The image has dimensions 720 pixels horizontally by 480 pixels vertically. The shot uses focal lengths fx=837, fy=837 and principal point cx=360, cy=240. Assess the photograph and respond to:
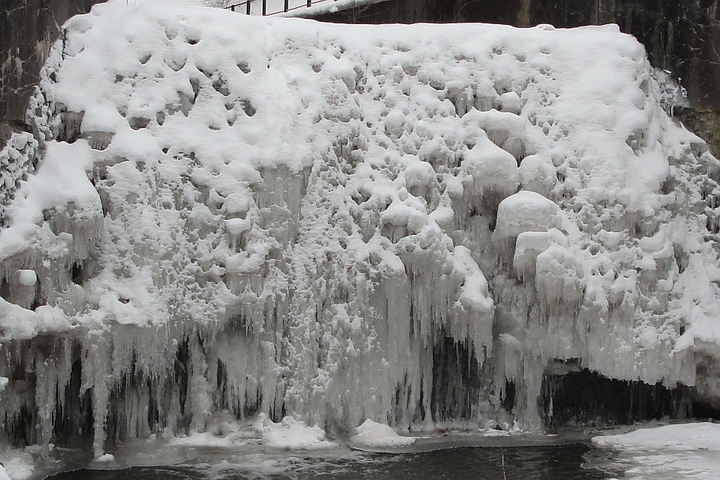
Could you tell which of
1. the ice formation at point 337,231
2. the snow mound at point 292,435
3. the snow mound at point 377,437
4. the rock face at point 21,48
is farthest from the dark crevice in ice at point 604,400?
the rock face at point 21,48

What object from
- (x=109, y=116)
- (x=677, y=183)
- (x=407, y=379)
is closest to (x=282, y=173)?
(x=109, y=116)

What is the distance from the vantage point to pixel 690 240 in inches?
303

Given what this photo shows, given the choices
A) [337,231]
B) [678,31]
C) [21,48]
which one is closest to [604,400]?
[337,231]

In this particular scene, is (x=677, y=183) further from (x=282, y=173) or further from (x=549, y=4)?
(x=282, y=173)

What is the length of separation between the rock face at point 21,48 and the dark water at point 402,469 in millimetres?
2817

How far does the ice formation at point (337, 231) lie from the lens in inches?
252

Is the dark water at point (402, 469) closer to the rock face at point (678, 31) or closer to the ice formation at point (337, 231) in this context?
the ice formation at point (337, 231)

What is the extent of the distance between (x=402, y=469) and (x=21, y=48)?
433 centimetres

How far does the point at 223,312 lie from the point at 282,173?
48.3 inches

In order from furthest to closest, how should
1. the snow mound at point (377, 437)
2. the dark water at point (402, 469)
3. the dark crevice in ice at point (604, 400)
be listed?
the dark crevice in ice at point (604, 400)
the snow mound at point (377, 437)
the dark water at point (402, 469)

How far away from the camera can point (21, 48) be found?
6.47m

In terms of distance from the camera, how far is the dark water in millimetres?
5930

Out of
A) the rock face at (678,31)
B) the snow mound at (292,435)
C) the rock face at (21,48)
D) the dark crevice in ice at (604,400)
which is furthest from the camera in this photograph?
the rock face at (678,31)

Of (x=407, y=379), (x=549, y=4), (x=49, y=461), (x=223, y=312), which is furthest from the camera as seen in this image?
(x=549, y=4)
